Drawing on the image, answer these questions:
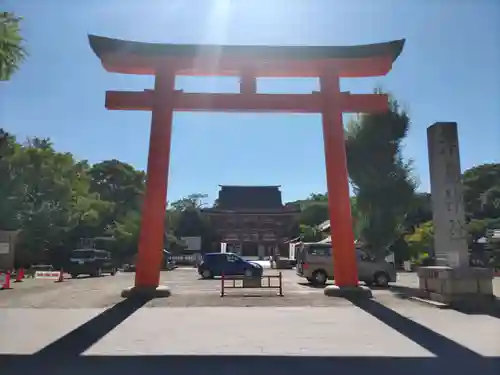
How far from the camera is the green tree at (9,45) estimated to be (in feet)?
35.4

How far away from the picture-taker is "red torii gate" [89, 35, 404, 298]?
46.1 ft

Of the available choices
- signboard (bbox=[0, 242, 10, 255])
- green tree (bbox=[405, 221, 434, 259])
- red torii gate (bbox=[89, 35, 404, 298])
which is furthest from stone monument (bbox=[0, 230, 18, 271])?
green tree (bbox=[405, 221, 434, 259])

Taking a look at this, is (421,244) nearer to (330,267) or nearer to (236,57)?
(330,267)

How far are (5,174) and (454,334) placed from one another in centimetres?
3033

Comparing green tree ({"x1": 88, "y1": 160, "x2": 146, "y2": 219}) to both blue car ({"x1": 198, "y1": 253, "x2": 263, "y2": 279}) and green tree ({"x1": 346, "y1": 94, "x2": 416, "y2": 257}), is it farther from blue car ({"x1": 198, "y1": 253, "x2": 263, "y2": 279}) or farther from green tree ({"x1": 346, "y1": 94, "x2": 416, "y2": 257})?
green tree ({"x1": 346, "y1": 94, "x2": 416, "y2": 257})

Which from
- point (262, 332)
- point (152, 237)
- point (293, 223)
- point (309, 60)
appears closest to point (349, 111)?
point (309, 60)

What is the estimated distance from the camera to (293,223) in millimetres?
61938

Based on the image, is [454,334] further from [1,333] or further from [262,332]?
[1,333]

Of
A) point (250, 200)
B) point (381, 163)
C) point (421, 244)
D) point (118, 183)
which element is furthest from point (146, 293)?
point (250, 200)

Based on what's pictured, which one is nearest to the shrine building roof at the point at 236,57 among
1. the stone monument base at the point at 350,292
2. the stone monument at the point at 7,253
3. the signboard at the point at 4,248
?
the stone monument base at the point at 350,292

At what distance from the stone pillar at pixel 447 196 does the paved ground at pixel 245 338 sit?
5.44 feet

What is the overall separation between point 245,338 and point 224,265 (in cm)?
1818

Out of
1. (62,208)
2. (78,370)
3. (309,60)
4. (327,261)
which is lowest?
(78,370)

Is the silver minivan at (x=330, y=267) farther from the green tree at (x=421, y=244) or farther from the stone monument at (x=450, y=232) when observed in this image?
the green tree at (x=421, y=244)
